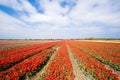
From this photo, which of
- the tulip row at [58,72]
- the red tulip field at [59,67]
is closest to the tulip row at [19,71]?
the red tulip field at [59,67]

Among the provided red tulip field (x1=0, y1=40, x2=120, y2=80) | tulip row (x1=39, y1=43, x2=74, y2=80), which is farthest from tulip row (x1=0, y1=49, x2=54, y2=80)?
tulip row (x1=39, y1=43, x2=74, y2=80)

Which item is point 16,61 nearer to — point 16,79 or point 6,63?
point 6,63

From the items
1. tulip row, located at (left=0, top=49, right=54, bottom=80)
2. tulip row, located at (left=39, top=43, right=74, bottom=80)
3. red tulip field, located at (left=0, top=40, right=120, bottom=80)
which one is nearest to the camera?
tulip row, located at (left=39, top=43, right=74, bottom=80)

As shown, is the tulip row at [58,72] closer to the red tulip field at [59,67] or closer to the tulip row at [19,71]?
the red tulip field at [59,67]

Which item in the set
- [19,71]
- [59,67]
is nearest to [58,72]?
[59,67]

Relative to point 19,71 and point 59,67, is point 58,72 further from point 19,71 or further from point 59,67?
point 19,71

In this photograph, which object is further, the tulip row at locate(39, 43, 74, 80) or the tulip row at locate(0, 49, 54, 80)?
the tulip row at locate(0, 49, 54, 80)

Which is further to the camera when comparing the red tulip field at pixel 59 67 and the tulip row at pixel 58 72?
the red tulip field at pixel 59 67

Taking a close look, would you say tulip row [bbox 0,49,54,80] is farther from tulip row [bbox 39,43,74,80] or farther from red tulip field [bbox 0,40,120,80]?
tulip row [bbox 39,43,74,80]

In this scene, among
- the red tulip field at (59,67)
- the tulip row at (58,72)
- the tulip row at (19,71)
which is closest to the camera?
the tulip row at (58,72)

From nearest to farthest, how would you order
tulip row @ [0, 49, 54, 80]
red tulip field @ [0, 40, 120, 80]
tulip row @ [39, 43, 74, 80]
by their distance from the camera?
1. tulip row @ [39, 43, 74, 80]
2. tulip row @ [0, 49, 54, 80]
3. red tulip field @ [0, 40, 120, 80]

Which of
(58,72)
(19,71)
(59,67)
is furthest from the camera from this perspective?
(59,67)

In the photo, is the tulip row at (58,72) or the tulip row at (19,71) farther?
the tulip row at (19,71)

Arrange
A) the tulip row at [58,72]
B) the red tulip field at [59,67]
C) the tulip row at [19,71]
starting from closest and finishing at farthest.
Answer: the tulip row at [58,72]
the tulip row at [19,71]
the red tulip field at [59,67]
